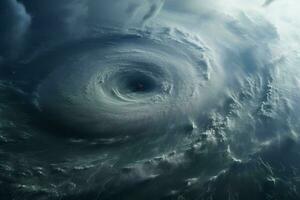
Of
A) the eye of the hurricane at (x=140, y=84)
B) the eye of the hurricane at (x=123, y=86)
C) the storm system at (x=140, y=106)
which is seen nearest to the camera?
the storm system at (x=140, y=106)

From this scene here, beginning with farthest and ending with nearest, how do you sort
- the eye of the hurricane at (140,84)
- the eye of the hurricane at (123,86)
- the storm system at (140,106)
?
the eye of the hurricane at (140,84) < the eye of the hurricane at (123,86) < the storm system at (140,106)

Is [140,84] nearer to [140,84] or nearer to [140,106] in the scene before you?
[140,84]

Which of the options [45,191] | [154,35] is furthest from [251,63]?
[45,191]

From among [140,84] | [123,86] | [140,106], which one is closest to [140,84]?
[140,84]

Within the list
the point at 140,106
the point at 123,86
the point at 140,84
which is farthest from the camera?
the point at 140,84

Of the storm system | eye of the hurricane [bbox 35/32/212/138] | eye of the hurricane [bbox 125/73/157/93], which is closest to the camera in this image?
the storm system

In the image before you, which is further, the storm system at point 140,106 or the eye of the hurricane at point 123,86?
the eye of the hurricane at point 123,86
